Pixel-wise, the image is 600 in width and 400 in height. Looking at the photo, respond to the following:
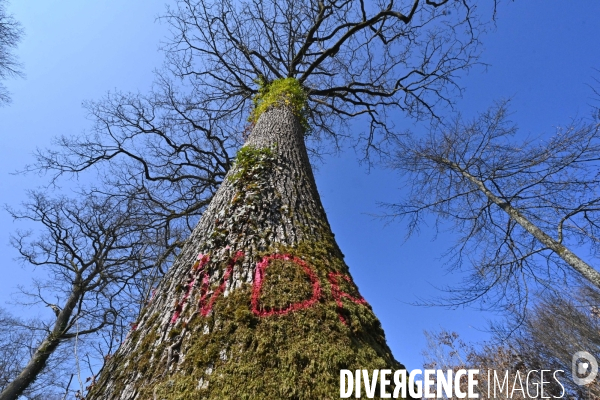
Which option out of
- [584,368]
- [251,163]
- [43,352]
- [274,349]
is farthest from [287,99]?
[584,368]

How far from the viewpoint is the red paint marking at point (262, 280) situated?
137 centimetres

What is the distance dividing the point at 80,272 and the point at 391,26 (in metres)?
10.8

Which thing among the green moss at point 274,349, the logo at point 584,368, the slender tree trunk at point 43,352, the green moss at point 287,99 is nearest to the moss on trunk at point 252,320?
the green moss at point 274,349

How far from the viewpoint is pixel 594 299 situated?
1348cm

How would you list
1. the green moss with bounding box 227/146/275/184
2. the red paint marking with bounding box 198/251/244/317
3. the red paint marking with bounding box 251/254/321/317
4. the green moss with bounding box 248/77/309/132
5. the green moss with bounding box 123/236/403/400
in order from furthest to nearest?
the green moss with bounding box 248/77/309/132
the green moss with bounding box 227/146/275/184
the red paint marking with bounding box 198/251/244/317
the red paint marking with bounding box 251/254/321/317
the green moss with bounding box 123/236/403/400

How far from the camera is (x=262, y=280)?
157 cm

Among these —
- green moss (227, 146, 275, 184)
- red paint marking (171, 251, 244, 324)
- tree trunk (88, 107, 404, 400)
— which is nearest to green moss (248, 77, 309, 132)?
green moss (227, 146, 275, 184)

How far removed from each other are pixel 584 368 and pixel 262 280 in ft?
52.8

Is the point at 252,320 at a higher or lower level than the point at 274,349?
higher

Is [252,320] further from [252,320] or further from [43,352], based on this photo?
[43,352]

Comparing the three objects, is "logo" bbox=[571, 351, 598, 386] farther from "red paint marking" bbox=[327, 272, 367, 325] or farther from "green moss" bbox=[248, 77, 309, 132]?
"red paint marking" bbox=[327, 272, 367, 325]

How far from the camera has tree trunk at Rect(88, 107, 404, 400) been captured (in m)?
1.11

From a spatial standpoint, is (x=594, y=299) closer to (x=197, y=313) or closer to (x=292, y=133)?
(x=292, y=133)

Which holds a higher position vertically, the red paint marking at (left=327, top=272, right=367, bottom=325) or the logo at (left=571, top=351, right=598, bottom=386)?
the red paint marking at (left=327, top=272, right=367, bottom=325)
